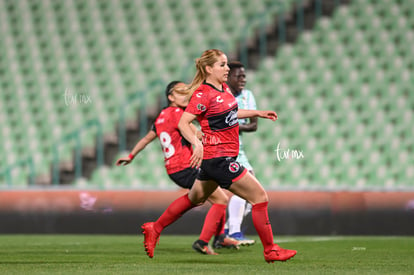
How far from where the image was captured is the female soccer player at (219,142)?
5867 millimetres

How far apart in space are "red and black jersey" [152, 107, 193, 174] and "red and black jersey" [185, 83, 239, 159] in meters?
1.62

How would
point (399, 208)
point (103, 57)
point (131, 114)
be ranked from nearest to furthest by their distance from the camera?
1. point (399, 208)
2. point (131, 114)
3. point (103, 57)

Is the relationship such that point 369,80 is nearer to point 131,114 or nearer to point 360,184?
point 360,184

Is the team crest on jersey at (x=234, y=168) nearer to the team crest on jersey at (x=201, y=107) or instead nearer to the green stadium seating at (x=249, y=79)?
the team crest on jersey at (x=201, y=107)

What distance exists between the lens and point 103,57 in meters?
13.6

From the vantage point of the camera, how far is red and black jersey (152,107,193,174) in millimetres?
7680

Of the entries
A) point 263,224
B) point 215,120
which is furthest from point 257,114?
point 263,224

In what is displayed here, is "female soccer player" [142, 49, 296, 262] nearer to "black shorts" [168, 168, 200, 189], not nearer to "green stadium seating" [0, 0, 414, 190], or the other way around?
Answer: "black shorts" [168, 168, 200, 189]

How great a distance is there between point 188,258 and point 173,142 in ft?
4.60

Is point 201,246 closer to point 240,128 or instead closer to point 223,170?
point 223,170

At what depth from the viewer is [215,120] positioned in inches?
238

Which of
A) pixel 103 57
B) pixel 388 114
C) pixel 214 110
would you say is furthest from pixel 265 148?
pixel 214 110

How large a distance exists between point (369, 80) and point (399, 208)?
8.32 feet

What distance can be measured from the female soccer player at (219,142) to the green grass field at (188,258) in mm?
376
